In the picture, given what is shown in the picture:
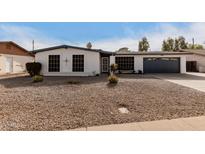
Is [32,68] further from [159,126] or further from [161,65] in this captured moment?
[161,65]

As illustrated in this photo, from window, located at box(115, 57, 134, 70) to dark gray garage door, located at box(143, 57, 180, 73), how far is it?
2035 mm

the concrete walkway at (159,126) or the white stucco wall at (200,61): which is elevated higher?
the white stucco wall at (200,61)

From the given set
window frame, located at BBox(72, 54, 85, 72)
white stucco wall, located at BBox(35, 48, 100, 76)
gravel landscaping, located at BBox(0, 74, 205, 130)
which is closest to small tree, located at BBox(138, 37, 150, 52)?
white stucco wall, located at BBox(35, 48, 100, 76)

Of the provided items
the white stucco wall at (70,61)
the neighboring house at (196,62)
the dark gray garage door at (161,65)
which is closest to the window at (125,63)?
the dark gray garage door at (161,65)

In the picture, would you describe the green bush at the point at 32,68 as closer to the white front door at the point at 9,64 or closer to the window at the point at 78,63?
the window at the point at 78,63

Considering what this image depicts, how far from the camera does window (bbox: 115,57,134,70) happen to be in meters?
24.9

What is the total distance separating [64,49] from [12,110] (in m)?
13.1

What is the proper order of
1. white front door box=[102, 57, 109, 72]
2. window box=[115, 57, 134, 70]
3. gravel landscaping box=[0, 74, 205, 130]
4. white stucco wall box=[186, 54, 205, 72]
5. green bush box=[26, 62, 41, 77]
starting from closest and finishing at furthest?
gravel landscaping box=[0, 74, 205, 130] < green bush box=[26, 62, 41, 77] < white front door box=[102, 57, 109, 72] < window box=[115, 57, 134, 70] < white stucco wall box=[186, 54, 205, 72]

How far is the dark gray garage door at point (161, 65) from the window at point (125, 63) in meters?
2.03

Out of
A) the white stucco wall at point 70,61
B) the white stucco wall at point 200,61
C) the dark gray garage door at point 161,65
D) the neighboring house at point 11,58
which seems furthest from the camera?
the white stucco wall at point 200,61

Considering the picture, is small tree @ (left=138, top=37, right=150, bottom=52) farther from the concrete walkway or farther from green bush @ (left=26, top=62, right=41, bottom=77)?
the concrete walkway

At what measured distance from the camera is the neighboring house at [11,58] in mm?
23250

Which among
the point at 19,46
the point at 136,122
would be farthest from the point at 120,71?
the point at 136,122
